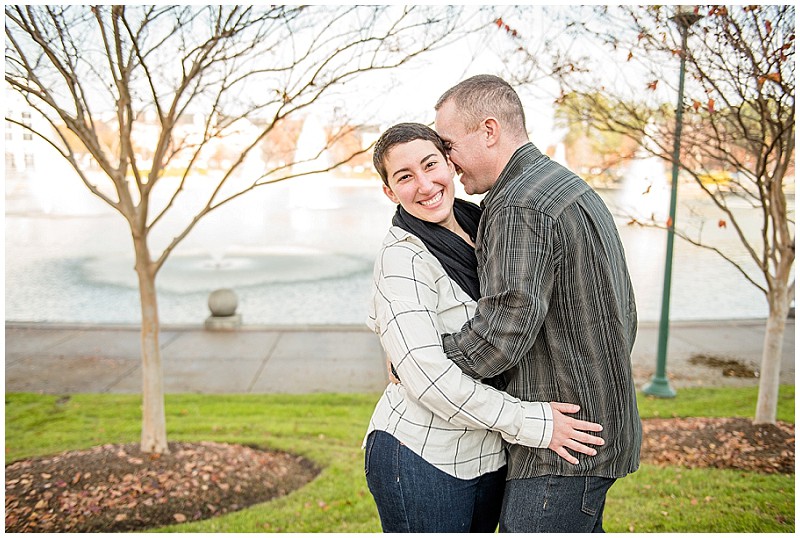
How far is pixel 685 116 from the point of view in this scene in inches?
249

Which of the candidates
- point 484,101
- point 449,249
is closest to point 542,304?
point 449,249

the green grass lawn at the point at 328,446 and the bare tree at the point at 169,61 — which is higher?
the bare tree at the point at 169,61

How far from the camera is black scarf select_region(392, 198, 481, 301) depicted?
2000 millimetres

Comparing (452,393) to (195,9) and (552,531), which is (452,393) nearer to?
(552,531)

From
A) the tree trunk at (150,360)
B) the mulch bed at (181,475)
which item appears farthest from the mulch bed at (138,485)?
the tree trunk at (150,360)

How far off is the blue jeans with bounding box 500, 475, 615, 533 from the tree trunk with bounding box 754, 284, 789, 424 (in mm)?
4122

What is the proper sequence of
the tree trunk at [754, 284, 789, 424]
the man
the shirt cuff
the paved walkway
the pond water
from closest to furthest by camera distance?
1. the man
2. the shirt cuff
3. the tree trunk at [754, 284, 789, 424]
4. the paved walkway
5. the pond water

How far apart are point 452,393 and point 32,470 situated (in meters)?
4.02

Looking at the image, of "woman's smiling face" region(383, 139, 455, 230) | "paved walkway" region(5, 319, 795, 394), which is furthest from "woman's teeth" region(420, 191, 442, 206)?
"paved walkway" region(5, 319, 795, 394)

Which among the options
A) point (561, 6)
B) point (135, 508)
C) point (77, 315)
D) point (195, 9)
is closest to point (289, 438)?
point (135, 508)

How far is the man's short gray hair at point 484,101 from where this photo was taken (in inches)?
78.9

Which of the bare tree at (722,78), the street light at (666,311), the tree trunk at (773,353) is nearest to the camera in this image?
the bare tree at (722,78)

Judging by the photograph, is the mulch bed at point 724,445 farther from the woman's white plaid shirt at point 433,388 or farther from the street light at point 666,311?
the woman's white plaid shirt at point 433,388

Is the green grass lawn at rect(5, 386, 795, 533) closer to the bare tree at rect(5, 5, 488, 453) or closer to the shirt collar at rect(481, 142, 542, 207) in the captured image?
the bare tree at rect(5, 5, 488, 453)
